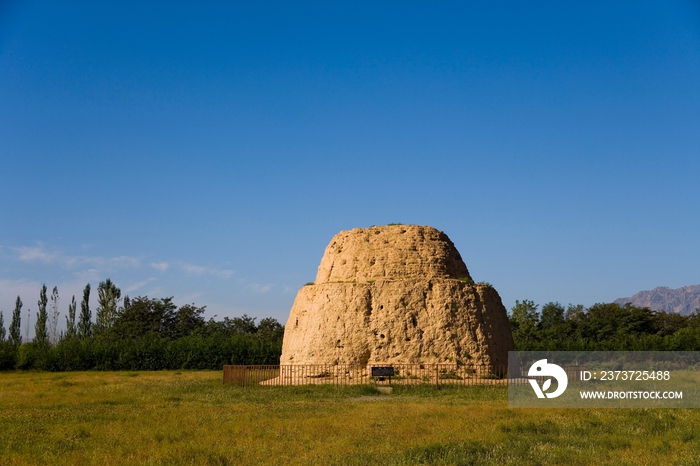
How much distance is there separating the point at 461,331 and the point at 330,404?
8.72m

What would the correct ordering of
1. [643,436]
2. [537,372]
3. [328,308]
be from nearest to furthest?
[643,436], [537,372], [328,308]

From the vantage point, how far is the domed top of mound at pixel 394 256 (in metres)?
27.6

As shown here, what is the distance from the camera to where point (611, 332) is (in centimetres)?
4912

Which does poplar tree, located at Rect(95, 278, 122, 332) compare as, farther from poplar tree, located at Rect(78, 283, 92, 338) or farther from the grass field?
the grass field

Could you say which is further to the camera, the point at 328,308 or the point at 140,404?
the point at 328,308

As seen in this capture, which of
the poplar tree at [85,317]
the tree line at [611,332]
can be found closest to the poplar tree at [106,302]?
the poplar tree at [85,317]

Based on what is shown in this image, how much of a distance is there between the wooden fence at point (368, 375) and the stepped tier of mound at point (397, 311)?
0.33 meters

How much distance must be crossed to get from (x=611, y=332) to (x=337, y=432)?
41154 millimetres

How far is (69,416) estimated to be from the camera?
16.3 metres

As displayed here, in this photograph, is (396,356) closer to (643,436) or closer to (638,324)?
(643,436)

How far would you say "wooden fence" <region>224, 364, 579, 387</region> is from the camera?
24.1 m

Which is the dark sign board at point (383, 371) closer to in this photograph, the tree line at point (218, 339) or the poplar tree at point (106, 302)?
the tree line at point (218, 339)

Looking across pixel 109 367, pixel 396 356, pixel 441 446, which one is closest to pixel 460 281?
pixel 396 356

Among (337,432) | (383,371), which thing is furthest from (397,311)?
(337,432)
